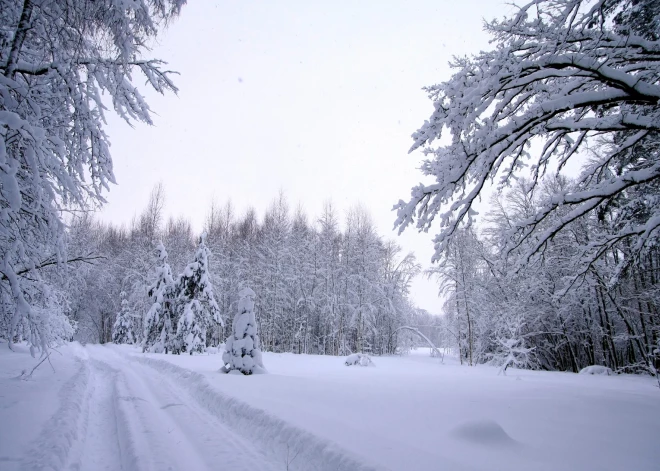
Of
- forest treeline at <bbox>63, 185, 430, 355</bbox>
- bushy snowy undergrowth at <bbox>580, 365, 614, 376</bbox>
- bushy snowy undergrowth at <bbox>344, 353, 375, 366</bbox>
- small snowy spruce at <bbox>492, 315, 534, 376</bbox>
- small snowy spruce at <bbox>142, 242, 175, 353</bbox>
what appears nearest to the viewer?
bushy snowy undergrowth at <bbox>580, 365, 614, 376</bbox>

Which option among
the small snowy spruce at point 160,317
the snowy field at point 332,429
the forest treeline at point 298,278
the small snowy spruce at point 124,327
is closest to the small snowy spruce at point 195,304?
the small snowy spruce at point 160,317

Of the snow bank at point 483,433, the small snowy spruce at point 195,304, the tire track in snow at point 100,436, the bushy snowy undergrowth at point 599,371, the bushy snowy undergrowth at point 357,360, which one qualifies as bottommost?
the bushy snowy undergrowth at point 357,360

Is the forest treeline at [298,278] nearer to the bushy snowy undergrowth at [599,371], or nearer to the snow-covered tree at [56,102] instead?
the bushy snowy undergrowth at [599,371]

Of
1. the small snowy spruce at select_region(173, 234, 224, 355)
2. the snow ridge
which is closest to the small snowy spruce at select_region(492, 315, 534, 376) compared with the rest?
the snow ridge

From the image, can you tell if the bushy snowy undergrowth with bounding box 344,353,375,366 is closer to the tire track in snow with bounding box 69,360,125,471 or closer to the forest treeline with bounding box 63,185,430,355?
the forest treeline with bounding box 63,185,430,355

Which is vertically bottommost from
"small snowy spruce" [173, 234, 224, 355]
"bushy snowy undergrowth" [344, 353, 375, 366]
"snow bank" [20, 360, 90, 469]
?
"bushy snowy undergrowth" [344, 353, 375, 366]

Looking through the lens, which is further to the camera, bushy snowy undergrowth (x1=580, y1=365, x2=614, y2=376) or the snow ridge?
bushy snowy undergrowth (x1=580, y1=365, x2=614, y2=376)

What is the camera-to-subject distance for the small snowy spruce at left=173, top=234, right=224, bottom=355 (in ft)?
70.9

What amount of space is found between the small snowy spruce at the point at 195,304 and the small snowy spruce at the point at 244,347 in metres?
11.5

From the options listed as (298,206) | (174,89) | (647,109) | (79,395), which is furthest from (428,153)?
Result: (298,206)

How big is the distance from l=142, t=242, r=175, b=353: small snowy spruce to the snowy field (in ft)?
53.8

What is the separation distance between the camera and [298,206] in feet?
127

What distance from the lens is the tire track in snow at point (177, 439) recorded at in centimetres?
384

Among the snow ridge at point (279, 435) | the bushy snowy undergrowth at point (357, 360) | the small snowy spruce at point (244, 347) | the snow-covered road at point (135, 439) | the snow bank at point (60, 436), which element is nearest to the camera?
the snow ridge at point (279, 435)
